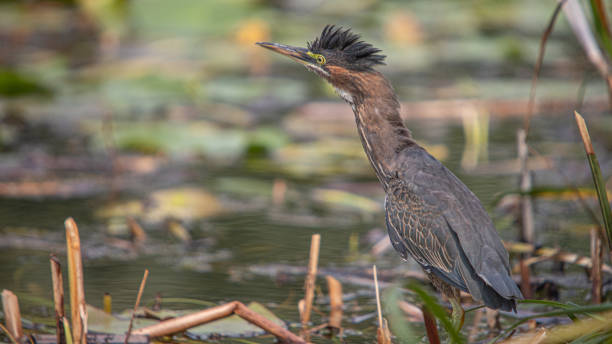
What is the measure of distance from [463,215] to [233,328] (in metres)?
1.10

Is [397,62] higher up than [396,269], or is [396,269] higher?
[397,62]

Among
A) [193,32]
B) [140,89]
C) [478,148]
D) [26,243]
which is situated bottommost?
[26,243]

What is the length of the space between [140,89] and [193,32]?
302cm

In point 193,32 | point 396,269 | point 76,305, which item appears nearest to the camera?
point 76,305

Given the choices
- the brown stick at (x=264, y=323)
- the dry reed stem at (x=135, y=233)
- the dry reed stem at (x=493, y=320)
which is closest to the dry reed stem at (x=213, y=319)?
the brown stick at (x=264, y=323)

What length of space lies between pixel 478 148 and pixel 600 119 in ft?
4.68

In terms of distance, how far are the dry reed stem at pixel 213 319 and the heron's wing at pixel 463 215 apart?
740 millimetres

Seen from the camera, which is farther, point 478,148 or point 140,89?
point 140,89

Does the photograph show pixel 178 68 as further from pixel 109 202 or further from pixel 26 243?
pixel 26 243

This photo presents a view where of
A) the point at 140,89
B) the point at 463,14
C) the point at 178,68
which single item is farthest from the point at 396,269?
the point at 463,14

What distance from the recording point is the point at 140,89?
802 cm

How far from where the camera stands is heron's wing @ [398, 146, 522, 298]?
10.9ft

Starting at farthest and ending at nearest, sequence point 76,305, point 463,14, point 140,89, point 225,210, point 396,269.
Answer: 1. point 463,14
2. point 140,89
3. point 225,210
4. point 396,269
5. point 76,305

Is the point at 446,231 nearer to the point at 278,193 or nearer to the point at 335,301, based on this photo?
the point at 335,301
